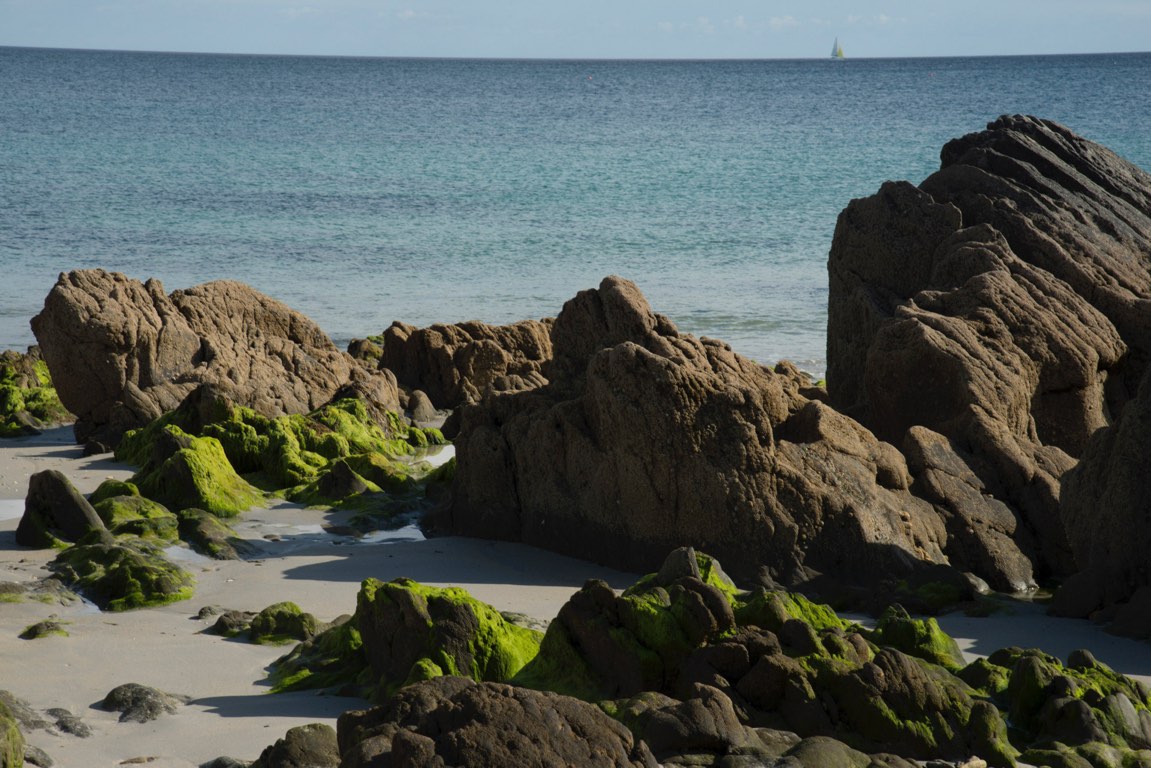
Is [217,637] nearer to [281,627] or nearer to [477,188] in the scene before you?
[281,627]

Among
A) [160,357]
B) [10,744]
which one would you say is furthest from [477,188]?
[10,744]

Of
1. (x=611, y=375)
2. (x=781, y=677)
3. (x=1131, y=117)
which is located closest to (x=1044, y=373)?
(x=611, y=375)

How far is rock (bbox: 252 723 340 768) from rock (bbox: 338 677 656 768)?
0.53 meters

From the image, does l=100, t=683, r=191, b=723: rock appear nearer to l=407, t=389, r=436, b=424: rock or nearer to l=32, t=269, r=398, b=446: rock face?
l=32, t=269, r=398, b=446: rock face

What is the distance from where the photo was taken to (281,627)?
788 cm

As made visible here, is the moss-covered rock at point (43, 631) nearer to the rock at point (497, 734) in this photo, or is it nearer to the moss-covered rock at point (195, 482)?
the moss-covered rock at point (195, 482)

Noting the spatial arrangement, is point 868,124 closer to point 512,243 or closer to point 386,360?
point 512,243

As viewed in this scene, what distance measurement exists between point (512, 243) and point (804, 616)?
2626 cm

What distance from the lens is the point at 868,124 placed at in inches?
2598

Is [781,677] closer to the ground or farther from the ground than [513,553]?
farther from the ground

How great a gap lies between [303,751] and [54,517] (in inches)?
192

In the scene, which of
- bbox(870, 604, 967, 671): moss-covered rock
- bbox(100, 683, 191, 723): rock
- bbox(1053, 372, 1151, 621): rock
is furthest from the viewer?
bbox(1053, 372, 1151, 621): rock

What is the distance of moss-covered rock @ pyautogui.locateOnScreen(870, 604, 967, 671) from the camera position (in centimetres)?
726

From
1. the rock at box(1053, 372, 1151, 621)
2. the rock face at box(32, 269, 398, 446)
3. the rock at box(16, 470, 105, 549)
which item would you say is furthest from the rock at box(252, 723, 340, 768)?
the rock face at box(32, 269, 398, 446)
